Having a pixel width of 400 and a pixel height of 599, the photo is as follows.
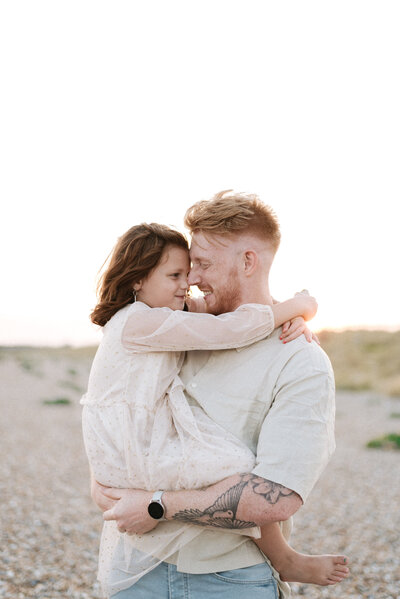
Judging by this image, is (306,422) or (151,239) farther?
(151,239)

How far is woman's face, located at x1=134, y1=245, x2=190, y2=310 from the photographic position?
2957 millimetres

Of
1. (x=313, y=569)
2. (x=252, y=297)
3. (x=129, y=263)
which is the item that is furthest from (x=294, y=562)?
(x=129, y=263)

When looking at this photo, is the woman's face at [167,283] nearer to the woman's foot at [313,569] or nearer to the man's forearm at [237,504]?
the man's forearm at [237,504]

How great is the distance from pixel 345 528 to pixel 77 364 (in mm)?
23520

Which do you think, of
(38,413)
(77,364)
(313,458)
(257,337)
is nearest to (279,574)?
(313,458)

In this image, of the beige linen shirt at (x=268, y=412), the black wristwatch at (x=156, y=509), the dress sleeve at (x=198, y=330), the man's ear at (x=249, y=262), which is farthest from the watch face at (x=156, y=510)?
the man's ear at (x=249, y=262)

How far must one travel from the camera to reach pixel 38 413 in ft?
49.6

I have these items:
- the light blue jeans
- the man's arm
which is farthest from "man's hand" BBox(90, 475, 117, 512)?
the light blue jeans

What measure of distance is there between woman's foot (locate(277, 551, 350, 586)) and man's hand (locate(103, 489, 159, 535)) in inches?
24.5

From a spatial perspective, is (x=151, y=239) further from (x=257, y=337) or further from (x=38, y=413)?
(x=38, y=413)

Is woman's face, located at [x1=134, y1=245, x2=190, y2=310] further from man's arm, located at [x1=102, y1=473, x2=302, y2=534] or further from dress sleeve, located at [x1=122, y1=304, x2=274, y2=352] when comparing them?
man's arm, located at [x1=102, y1=473, x2=302, y2=534]

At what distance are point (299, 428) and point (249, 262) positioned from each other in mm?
816

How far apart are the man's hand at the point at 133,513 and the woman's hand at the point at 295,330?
83cm

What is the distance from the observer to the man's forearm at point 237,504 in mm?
2250
